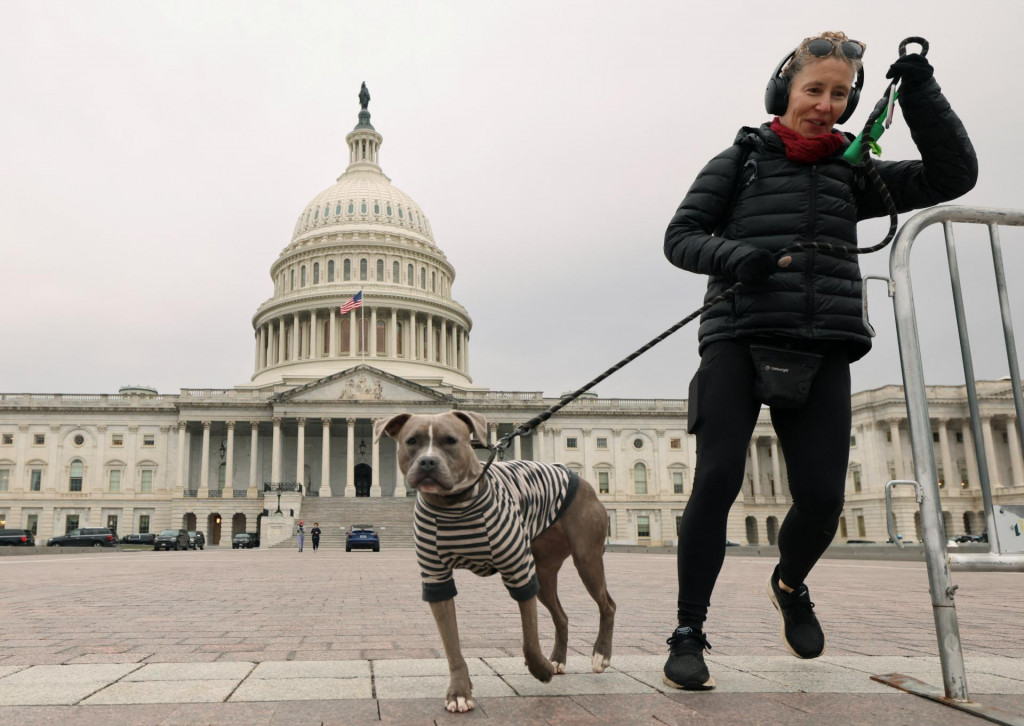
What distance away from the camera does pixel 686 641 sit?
443 cm

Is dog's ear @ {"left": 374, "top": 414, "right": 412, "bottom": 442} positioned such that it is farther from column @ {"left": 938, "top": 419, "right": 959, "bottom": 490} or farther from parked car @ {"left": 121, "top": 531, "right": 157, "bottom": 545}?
column @ {"left": 938, "top": 419, "right": 959, "bottom": 490}

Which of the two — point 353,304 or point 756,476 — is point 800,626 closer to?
point 353,304

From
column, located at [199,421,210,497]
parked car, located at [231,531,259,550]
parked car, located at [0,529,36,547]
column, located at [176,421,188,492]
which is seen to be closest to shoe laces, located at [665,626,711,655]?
parked car, located at [0,529,36,547]

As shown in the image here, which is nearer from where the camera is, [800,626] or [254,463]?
[800,626]

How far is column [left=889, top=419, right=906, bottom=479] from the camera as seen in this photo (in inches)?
2874

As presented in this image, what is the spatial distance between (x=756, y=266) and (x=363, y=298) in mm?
80149

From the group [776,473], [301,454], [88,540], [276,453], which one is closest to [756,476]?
[776,473]

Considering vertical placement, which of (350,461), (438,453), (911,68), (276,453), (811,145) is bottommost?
(438,453)

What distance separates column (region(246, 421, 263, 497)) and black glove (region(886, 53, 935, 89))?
71154 mm

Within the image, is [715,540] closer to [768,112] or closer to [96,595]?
[768,112]

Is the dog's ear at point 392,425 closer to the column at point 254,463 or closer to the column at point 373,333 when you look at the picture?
the column at point 254,463

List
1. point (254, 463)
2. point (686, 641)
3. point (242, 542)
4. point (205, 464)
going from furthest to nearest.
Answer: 1. point (205, 464)
2. point (254, 463)
3. point (242, 542)
4. point (686, 641)

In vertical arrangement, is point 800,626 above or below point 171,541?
below

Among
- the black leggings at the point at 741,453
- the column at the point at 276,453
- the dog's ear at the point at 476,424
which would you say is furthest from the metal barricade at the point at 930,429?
the column at the point at 276,453
